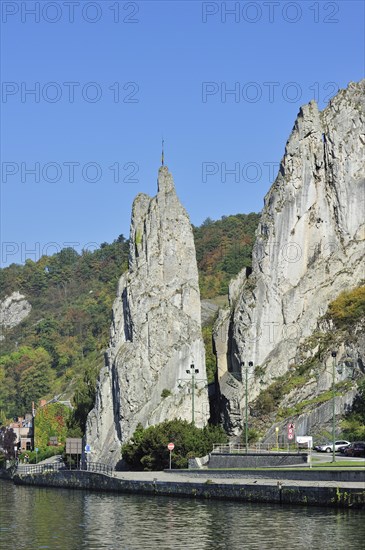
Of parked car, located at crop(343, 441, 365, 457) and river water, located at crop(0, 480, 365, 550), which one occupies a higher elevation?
parked car, located at crop(343, 441, 365, 457)

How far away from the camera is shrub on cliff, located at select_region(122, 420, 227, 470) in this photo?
9919 centimetres

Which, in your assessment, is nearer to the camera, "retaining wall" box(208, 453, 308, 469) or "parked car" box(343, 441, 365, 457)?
"retaining wall" box(208, 453, 308, 469)

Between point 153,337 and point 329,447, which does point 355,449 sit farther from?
point 153,337

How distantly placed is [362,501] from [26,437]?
12069cm

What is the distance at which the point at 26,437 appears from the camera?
180 metres

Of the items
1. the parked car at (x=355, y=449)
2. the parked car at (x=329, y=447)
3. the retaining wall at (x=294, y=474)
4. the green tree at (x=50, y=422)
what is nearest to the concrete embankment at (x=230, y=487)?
the retaining wall at (x=294, y=474)

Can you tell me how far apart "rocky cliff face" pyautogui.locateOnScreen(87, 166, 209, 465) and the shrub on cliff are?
9.09 metres

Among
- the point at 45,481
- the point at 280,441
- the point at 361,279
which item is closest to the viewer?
the point at 280,441

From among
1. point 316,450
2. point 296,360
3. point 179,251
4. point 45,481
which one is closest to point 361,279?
point 296,360

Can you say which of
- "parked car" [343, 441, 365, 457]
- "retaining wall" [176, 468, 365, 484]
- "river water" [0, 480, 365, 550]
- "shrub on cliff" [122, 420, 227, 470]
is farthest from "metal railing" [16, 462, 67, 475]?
"parked car" [343, 441, 365, 457]

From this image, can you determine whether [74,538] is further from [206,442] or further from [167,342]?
[167,342]

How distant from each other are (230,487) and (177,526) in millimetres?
13521

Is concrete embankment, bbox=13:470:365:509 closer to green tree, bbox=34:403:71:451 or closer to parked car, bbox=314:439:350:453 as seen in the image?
parked car, bbox=314:439:350:453

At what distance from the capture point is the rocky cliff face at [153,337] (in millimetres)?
117062
